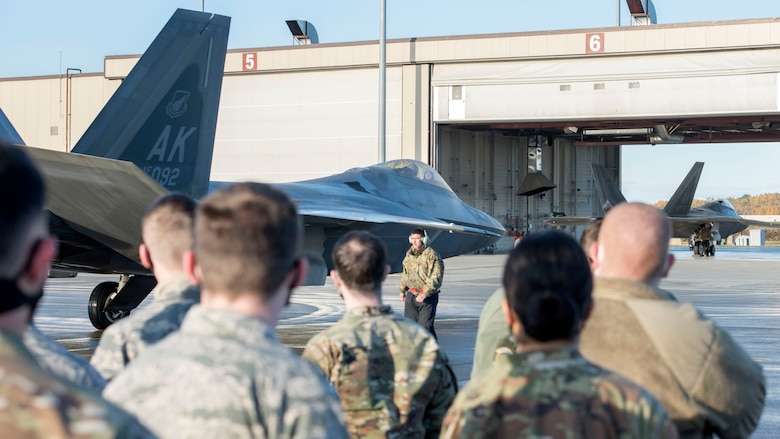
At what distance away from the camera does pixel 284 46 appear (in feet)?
135

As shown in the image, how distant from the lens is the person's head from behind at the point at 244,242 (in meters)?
2.15

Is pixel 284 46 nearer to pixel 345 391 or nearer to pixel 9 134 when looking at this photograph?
pixel 9 134

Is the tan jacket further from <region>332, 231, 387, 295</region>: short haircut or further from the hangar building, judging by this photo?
the hangar building

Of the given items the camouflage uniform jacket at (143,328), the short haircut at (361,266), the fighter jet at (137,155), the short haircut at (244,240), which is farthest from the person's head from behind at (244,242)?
the fighter jet at (137,155)

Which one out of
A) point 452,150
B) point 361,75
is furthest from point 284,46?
point 452,150

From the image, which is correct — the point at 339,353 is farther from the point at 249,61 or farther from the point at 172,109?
the point at 249,61

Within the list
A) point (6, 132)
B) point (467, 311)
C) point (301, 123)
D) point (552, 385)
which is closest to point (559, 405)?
point (552, 385)

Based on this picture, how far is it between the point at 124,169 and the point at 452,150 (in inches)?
1439

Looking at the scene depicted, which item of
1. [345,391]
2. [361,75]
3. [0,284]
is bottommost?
[345,391]

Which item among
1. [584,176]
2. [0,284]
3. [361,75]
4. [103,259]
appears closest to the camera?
[0,284]

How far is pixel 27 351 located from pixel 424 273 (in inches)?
390

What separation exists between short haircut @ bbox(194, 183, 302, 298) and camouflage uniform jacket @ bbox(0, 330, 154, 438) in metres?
0.68

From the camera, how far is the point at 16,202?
1.59 metres

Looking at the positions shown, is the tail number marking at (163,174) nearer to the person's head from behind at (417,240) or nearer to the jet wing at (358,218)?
the jet wing at (358,218)
